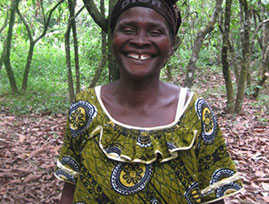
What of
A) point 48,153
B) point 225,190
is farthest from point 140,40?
point 48,153

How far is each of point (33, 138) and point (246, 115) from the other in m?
3.14

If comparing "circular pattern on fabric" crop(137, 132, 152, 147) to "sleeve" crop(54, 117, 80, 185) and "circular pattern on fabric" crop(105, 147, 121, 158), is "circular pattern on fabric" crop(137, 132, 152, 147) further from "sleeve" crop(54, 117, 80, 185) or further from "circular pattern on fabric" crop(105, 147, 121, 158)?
"sleeve" crop(54, 117, 80, 185)

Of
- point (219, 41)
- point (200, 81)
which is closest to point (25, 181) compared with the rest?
point (200, 81)

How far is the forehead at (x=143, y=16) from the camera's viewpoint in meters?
1.15

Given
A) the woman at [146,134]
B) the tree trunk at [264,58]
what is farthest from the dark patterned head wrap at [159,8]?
the tree trunk at [264,58]

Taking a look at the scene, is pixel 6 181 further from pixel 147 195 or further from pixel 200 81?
pixel 200 81

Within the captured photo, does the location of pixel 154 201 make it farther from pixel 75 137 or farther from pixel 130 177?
pixel 75 137

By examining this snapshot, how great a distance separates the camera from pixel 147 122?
1.23 meters

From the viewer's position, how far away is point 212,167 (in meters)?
1.24

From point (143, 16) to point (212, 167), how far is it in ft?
2.09

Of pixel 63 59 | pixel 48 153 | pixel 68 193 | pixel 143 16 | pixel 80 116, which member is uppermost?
pixel 143 16

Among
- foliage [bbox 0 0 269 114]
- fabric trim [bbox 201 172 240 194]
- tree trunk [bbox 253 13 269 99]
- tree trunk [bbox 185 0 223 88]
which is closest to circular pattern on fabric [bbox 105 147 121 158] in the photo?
fabric trim [bbox 201 172 240 194]

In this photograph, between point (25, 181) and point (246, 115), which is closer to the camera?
point (25, 181)

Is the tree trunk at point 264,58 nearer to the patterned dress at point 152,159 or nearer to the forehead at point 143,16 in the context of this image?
the patterned dress at point 152,159
